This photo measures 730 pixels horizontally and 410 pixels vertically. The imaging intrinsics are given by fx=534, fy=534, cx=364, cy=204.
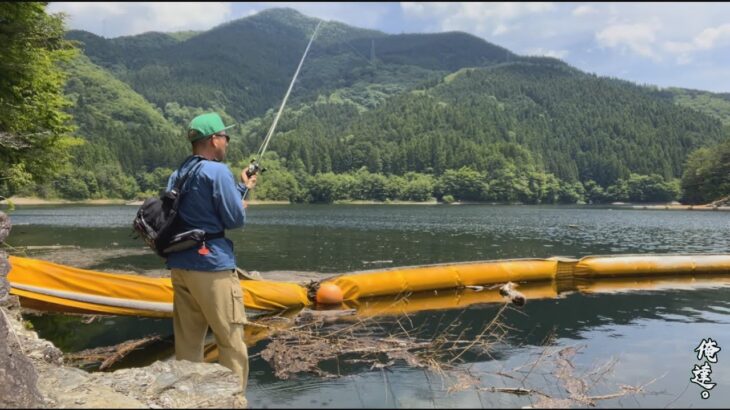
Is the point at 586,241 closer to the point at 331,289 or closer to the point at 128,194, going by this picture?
the point at 331,289

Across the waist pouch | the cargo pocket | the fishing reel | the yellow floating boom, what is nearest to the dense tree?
the yellow floating boom

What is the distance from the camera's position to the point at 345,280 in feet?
48.7

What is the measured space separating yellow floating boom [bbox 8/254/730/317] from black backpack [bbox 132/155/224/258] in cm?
702

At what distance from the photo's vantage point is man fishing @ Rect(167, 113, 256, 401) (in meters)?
5.09

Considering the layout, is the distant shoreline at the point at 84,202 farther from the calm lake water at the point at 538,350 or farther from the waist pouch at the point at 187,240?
the waist pouch at the point at 187,240

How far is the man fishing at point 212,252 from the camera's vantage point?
16.7ft

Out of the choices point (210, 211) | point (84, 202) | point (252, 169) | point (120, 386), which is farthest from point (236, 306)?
point (84, 202)

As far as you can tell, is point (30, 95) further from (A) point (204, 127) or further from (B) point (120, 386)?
(B) point (120, 386)

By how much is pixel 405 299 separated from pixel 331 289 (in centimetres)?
244

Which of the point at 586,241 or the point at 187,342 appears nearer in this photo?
the point at 187,342

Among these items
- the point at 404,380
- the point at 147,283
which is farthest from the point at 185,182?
the point at 147,283

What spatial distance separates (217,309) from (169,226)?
36.5 inches

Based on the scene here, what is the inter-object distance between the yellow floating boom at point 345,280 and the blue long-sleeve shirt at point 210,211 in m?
7.33

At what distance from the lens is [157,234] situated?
523cm
